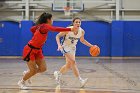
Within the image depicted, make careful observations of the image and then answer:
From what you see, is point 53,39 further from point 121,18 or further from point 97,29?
point 121,18

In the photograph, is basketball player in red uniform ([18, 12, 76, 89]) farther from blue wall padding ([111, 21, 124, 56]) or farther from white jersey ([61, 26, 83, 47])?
blue wall padding ([111, 21, 124, 56])

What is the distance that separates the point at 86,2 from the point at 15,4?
4691 millimetres

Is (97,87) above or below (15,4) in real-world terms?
below

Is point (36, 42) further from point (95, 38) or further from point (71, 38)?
point (95, 38)

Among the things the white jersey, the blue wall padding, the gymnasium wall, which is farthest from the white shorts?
the blue wall padding

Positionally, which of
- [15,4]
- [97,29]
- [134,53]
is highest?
[15,4]

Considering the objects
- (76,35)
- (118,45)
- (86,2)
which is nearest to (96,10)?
(86,2)

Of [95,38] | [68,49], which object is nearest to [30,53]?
[68,49]

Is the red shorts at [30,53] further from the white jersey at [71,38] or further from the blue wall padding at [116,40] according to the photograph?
the blue wall padding at [116,40]

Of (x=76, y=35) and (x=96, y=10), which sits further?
(x=96, y=10)

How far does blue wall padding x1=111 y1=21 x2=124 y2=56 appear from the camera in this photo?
21469 mm

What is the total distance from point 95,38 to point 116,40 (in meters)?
1.32

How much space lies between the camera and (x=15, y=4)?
897 inches

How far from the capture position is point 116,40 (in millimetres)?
Answer: 21609
